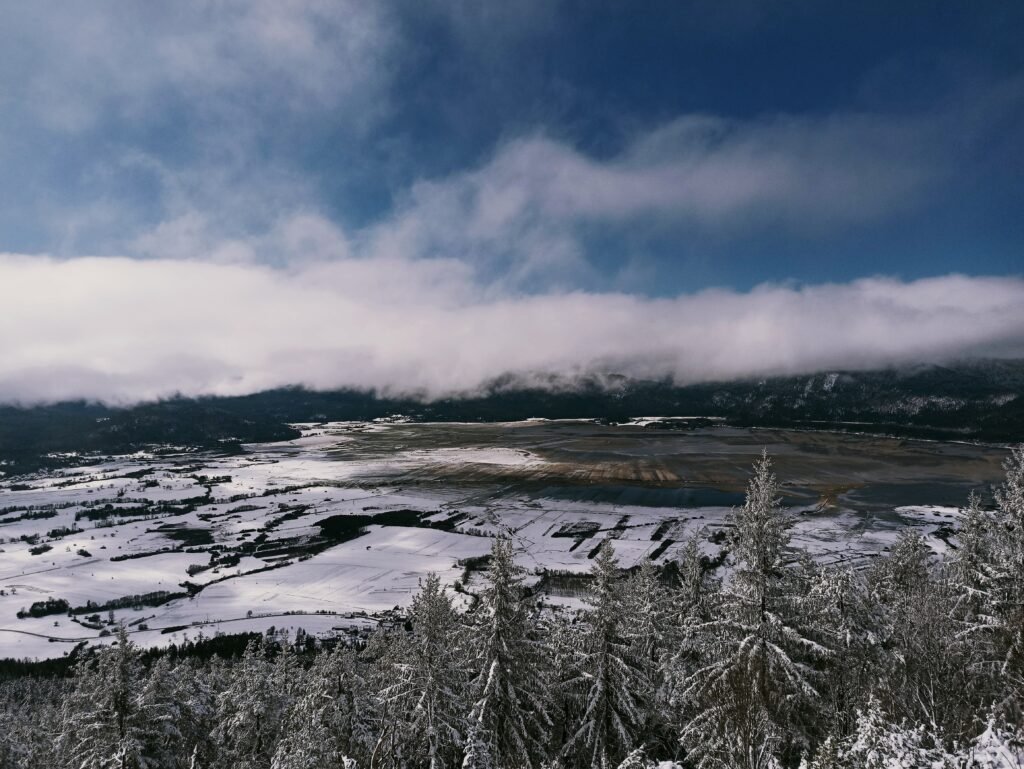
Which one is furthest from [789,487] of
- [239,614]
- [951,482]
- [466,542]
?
[239,614]

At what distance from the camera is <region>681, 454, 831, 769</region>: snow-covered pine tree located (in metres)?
16.4

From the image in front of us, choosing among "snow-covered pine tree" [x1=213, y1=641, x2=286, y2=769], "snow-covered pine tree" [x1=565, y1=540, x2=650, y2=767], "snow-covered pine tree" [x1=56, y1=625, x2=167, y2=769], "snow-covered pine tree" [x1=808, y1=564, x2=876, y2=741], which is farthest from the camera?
"snow-covered pine tree" [x1=213, y1=641, x2=286, y2=769]

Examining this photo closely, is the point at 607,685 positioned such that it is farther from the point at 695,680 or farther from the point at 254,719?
the point at 254,719

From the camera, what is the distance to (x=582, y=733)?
21.6 metres

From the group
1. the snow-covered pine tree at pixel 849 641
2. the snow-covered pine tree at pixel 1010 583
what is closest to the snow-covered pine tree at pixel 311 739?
the snow-covered pine tree at pixel 849 641

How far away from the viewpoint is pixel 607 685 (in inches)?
859

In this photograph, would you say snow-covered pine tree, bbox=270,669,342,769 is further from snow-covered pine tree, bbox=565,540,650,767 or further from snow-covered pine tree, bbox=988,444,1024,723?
snow-covered pine tree, bbox=988,444,1024,723

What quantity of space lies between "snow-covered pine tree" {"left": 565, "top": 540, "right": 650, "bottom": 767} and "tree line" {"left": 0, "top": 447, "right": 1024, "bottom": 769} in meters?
0.08

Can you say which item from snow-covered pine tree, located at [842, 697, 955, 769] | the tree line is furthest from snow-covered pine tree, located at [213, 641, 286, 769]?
snow-covered pine tree, located at [842, 697, 955, 769]

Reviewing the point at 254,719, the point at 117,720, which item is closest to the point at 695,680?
the point at 117,720

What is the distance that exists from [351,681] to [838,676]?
25990 mm

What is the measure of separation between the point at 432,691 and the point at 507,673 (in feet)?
10.1

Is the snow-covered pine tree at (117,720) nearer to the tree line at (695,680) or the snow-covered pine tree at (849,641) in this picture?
the tree line at (695,680)

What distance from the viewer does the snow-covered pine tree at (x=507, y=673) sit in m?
20.6
